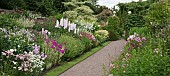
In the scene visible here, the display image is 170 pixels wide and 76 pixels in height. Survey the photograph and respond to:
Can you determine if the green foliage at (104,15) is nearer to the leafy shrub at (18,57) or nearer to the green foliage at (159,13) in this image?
the green foliage at (159,13)

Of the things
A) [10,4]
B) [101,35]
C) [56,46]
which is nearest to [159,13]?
[56,46]

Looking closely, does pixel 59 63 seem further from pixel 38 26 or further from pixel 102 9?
pixel 102 9

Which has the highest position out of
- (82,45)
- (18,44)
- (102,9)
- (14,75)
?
(18,44)

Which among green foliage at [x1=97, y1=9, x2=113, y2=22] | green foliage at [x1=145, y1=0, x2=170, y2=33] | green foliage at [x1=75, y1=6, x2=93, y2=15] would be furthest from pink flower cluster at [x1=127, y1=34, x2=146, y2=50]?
green foliage at [x1=97, y1=9, x2=113, y2=22]

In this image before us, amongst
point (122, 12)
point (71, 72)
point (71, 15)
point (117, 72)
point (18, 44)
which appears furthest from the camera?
point (122, 12)

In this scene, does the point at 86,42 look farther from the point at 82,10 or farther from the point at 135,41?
the point at 82,10

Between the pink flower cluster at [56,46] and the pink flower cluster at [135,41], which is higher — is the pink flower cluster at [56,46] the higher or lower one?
the lower one

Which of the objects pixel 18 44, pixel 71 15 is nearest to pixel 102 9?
pixel 71 15

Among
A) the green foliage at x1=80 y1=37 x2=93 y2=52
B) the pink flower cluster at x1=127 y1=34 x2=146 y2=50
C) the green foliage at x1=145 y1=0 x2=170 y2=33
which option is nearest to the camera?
the pink flower cluster at x1=127 y1=34 x2=146 y2=50

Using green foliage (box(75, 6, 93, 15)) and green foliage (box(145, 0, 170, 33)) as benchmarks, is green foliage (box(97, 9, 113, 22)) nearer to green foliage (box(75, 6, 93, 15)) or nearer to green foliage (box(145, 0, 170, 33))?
green foliage (box(75, 6, 93, 15))

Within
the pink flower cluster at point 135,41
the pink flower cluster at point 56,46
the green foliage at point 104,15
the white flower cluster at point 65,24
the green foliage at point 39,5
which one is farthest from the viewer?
the green foliage at point 104,15

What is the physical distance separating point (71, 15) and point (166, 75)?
18591mm

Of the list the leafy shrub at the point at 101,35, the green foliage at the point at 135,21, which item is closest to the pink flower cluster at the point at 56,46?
the leafy shrub at the point at 101,35

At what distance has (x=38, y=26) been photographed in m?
13.9
